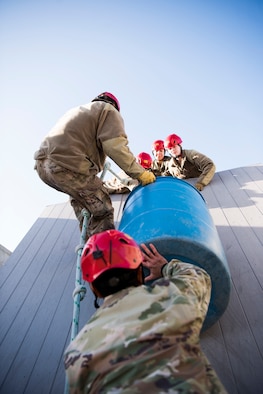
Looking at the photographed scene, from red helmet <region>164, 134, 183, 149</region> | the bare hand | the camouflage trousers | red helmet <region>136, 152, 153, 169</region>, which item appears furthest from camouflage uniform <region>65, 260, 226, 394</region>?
red helmet <region>136, 152, 153, 169</region>

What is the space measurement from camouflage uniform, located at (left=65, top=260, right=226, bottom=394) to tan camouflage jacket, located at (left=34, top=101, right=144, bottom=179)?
1351mm

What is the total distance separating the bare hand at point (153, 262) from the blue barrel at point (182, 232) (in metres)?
0.09

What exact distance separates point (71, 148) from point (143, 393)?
1.84 m

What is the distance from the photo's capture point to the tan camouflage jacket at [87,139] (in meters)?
2.19

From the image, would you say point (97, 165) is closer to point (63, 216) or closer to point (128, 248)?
point (128, 248)

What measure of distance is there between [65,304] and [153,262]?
1513 mm

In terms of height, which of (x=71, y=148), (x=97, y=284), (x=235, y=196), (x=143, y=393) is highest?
(x=71, y=148)

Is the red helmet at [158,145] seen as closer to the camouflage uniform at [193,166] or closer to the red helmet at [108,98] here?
the camouflage uniform at [193,166]

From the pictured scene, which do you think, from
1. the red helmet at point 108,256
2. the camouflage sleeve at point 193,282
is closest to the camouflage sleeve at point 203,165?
the camouflage sleeve at point 193,282

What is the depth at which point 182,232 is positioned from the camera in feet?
5.33

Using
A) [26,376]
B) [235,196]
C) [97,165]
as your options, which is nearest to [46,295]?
[26,376]

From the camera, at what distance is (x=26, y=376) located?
6.61 feet

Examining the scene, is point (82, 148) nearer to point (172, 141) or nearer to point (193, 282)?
point (193, 282)

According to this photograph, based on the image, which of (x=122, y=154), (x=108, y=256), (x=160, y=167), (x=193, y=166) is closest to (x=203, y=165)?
(x=193, y=166)
